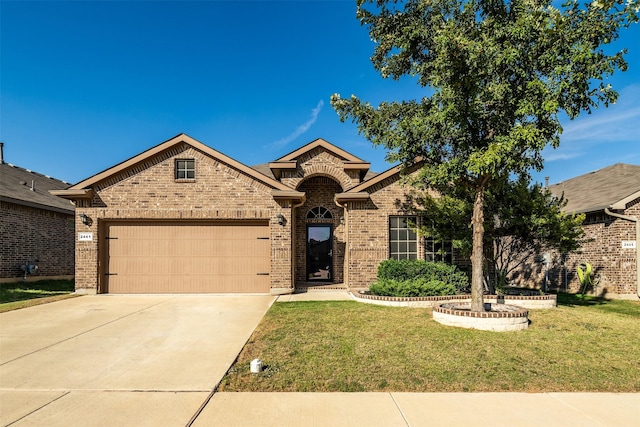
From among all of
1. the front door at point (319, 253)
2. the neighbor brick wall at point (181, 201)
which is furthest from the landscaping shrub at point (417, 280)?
the front door at point (319, 253)

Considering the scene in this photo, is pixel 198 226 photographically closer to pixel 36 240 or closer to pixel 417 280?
pixel 417 280

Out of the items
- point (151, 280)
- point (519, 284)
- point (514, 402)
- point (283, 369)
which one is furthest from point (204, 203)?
point (519, 284)

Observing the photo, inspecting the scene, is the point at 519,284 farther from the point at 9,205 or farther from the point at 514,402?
the point at 9,205

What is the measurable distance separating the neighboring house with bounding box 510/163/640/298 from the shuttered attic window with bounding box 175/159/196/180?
505 inches

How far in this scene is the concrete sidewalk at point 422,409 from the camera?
11.9 ft

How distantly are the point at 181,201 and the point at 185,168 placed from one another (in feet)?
3.74

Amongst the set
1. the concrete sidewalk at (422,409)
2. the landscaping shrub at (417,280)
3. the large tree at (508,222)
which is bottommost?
the concrete sidewalk at (422,409)

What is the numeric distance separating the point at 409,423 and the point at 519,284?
1579 cm

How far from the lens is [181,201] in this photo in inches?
475

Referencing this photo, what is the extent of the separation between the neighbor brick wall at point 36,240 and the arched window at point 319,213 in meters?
11.5

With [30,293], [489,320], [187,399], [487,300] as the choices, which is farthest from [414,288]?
[30,293]

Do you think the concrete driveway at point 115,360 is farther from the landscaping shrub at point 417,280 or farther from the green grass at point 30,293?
the landscaping shrub at point 417,280

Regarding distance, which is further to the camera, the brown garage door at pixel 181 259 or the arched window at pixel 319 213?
the arched window at pixel 319 213

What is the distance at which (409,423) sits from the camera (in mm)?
3596
